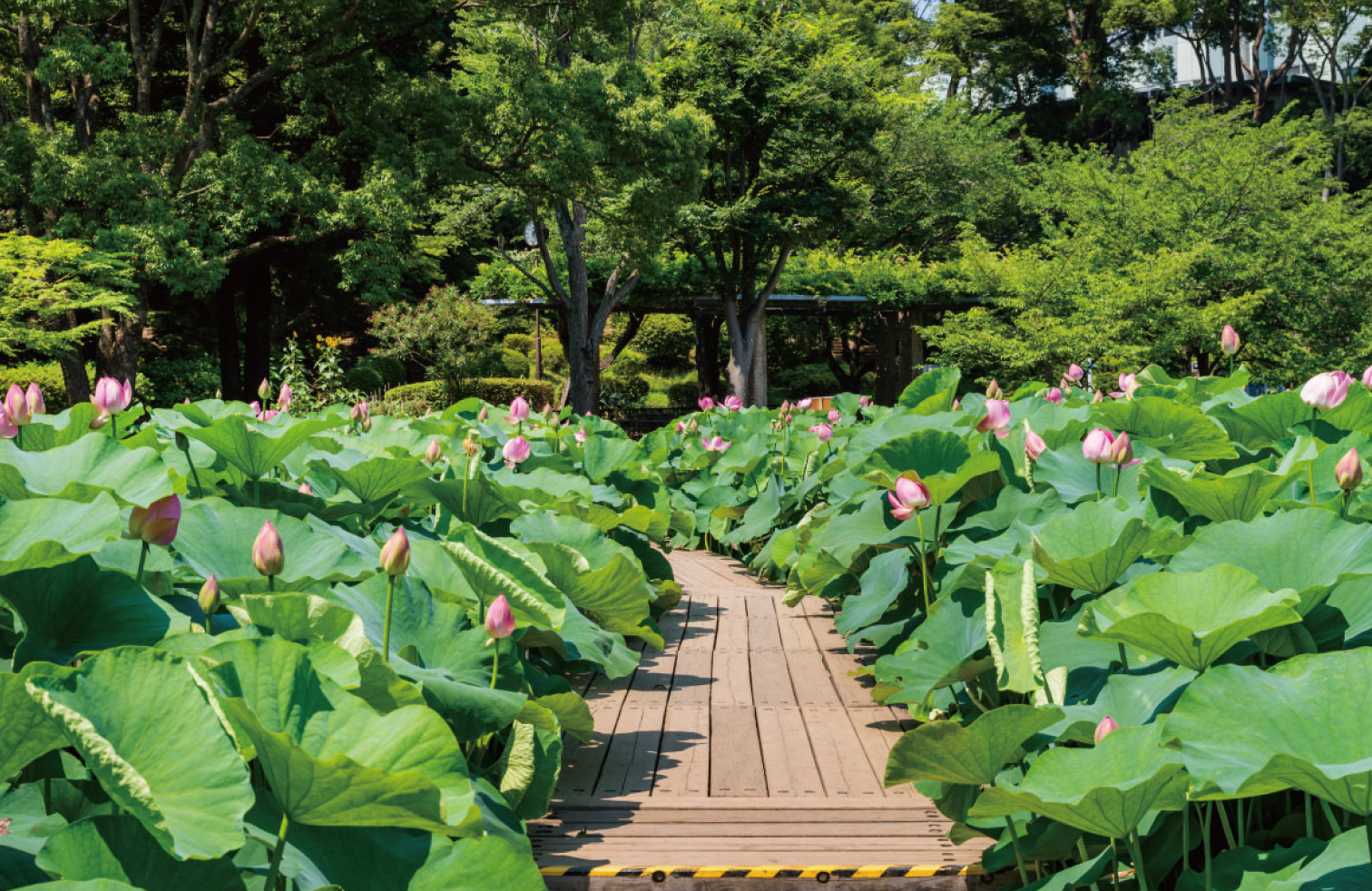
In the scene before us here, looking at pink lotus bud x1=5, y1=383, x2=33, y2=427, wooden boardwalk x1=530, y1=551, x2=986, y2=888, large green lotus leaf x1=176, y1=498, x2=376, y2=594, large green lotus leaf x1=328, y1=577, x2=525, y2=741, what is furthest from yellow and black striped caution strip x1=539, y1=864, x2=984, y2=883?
A: pink lotus bud x1=5, y1=383, x2=33, y2=427

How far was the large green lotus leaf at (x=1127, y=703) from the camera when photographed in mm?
1474

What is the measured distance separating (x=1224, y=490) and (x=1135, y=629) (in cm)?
80

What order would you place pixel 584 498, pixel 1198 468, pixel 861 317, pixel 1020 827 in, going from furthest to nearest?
pixel 861 317
pixel 584 498
pixel 1198 468
pixel 1020 827

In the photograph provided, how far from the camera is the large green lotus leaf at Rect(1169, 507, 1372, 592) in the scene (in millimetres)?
1630

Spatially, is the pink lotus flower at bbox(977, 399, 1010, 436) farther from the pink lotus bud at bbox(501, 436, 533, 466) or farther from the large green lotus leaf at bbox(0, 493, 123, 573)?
the large green lotus leaf at bbox(0, 493, 123, 573)

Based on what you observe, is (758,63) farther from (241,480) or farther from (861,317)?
(241,480)

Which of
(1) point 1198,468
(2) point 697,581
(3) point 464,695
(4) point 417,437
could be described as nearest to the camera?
(3) point 464,695

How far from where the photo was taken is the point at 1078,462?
260cm

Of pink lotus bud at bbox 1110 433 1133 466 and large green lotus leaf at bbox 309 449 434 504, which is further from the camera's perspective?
large green lotus leaf at bbox 309 449 434 504

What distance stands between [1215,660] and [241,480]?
2.07m

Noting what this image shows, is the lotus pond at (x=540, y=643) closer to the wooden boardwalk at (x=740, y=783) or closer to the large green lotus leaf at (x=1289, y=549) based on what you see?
the large green lotus leaf at (x=1289, y=549)

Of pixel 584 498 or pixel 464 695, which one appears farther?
pixel 584 498

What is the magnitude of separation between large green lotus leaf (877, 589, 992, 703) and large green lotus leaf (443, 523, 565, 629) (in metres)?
0.80

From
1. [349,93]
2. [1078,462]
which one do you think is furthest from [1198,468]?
[349,93]
